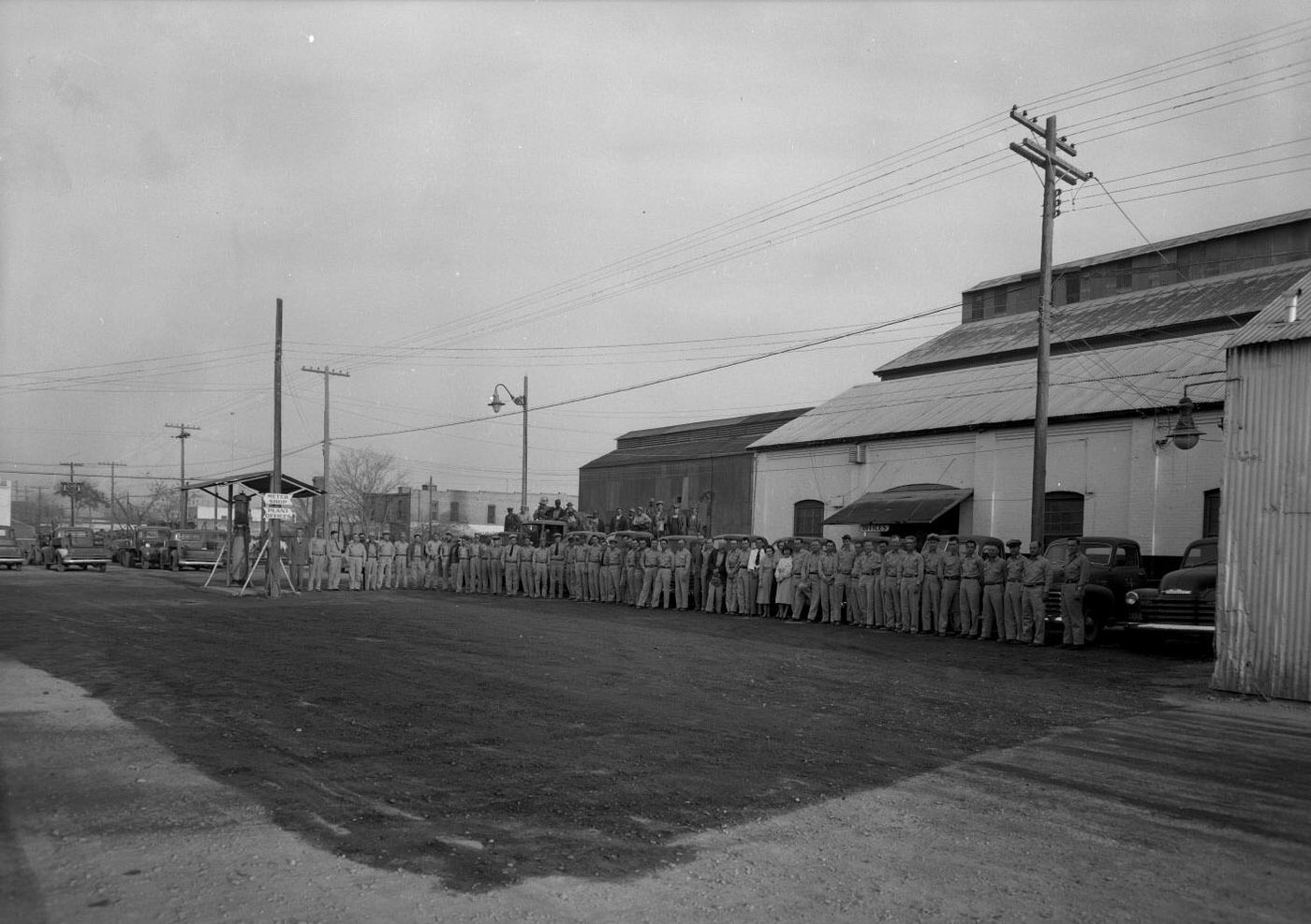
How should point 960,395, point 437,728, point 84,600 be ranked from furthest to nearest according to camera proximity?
point 960,395
point 84,600
point 437,728

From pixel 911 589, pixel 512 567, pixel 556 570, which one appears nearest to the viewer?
pixel 911 589

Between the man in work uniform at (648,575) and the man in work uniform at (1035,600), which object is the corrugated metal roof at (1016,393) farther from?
the man in work uniform at (648,575)

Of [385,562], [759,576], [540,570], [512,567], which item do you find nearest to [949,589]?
[759,576]

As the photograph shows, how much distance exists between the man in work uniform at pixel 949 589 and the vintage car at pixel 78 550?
1488 inches

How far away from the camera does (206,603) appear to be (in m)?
22.6

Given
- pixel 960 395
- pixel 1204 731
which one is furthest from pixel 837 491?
pixel 1204 731

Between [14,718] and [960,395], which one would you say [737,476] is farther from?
[14,718]

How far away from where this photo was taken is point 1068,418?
2652cm

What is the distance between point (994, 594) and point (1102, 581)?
1793mm

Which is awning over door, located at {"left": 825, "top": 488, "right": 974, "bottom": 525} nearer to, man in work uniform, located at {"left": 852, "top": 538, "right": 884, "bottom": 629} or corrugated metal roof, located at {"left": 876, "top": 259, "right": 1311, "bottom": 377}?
corrugated metal roof, located at {"left": 876, "top": 259, "right": 1311, "bottom": 377}

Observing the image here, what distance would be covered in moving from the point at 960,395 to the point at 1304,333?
21105 mm

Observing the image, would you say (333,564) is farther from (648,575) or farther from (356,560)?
(648,575)

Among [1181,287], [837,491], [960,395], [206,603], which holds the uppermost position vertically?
[1181,287]

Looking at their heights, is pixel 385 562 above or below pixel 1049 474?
below
